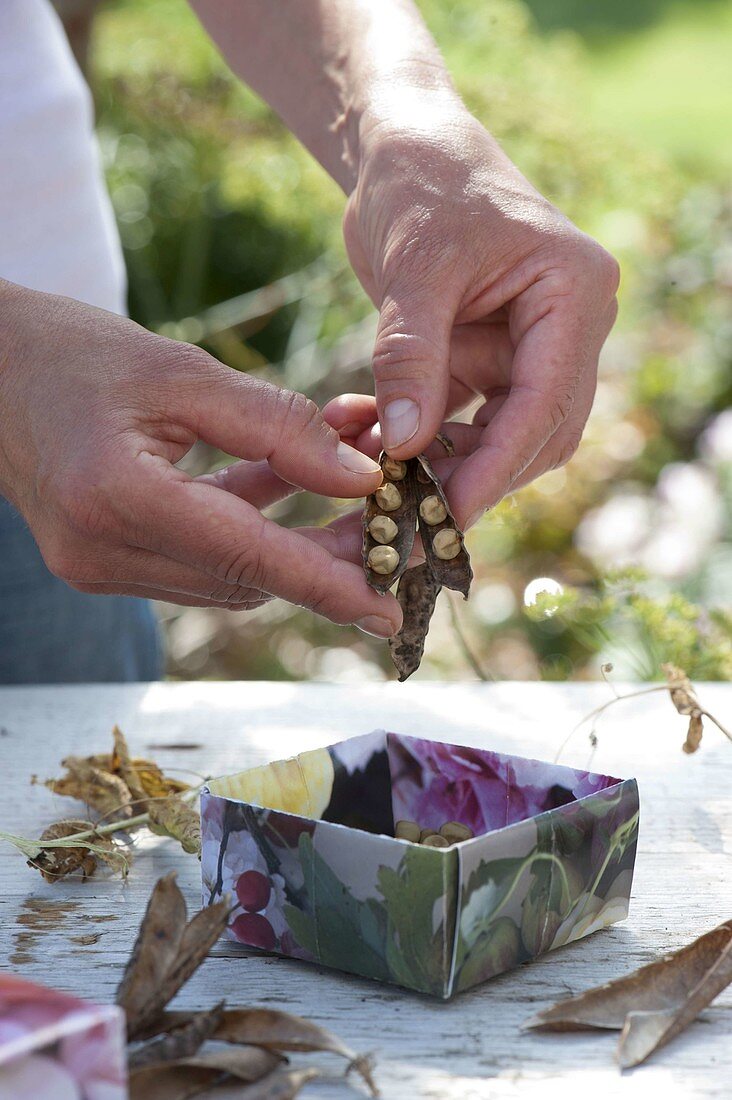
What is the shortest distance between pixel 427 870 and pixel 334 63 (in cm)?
105

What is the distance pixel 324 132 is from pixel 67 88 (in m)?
0.39

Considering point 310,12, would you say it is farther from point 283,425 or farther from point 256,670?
point 256,670

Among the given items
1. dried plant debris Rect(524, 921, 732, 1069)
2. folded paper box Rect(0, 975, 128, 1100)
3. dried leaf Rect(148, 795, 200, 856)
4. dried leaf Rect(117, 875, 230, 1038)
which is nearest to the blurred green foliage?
dried leaf Rect(148, 795, 200, 856)

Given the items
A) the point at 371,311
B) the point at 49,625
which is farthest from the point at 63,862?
the point at 371,311

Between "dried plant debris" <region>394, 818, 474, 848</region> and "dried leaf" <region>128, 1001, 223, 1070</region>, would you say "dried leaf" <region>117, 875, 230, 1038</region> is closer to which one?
"dried leaf" <region>128, 1001, 223, 1070</region>

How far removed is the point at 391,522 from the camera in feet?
3.49

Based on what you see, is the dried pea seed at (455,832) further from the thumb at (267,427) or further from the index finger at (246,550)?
the thumb at (267,427)

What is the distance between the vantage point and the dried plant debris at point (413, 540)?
3.47ft

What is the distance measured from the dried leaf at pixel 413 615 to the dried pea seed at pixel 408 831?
0.51 feet

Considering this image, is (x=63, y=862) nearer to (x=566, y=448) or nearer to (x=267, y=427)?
(x=267, y=427)

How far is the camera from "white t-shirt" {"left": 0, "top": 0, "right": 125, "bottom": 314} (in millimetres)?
1571

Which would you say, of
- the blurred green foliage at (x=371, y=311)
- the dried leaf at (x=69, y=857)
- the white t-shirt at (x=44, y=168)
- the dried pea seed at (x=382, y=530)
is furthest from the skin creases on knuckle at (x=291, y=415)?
the blurred green foliage at (x=371, y=311)

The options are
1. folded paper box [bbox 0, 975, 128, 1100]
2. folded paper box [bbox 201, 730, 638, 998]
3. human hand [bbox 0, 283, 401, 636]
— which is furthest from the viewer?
human hand [bbox 0, 283, 401, 636]

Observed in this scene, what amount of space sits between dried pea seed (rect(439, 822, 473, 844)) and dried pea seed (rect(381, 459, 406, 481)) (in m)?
0.32
